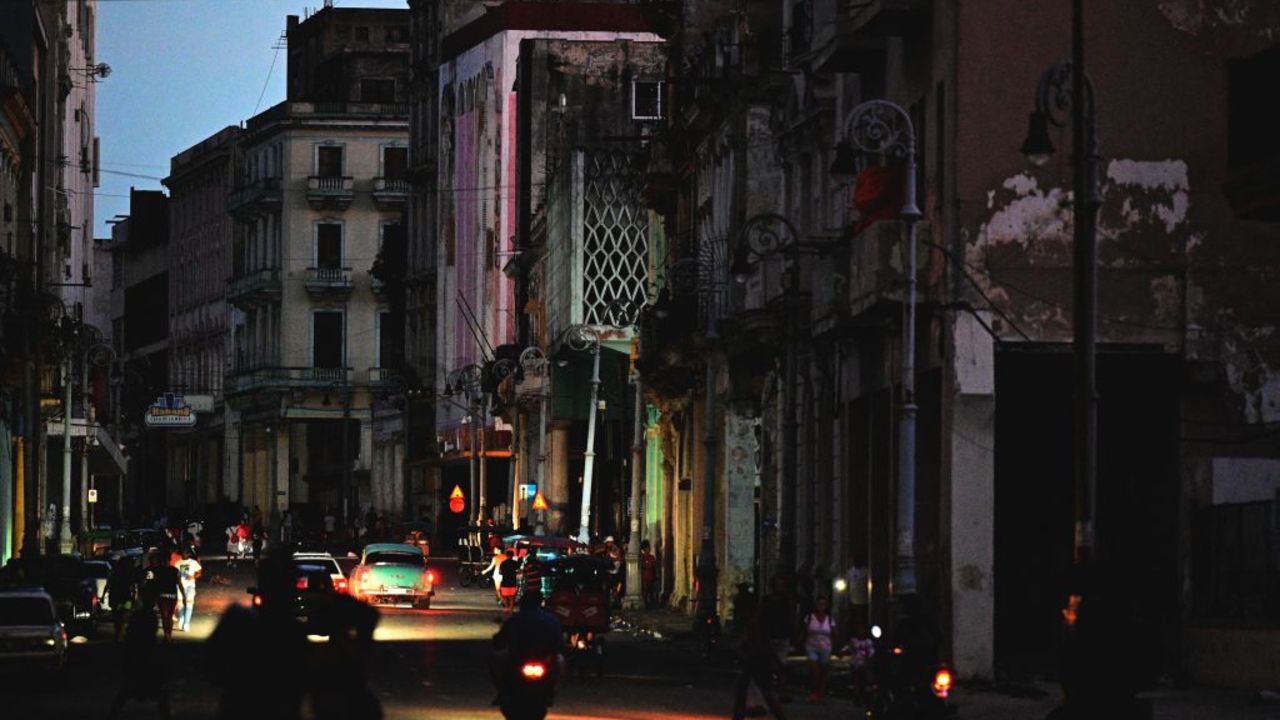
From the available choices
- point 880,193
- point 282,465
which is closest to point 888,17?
point 880,193

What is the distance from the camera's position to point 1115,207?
36250 mm

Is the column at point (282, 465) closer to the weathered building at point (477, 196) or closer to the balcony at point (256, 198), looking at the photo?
the balcony at point (256, 198)

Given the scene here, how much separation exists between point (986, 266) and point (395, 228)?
4001 inches

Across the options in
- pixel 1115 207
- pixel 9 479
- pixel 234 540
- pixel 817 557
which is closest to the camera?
pixel 1115 207

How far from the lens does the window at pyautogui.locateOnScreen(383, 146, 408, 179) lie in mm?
136125

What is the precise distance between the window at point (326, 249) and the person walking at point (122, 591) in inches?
3506

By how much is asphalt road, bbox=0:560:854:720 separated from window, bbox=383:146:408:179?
8485 cm

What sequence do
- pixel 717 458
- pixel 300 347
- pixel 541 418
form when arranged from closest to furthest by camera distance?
pixel 717 458 < pixel 541 418 < pixel 300 347

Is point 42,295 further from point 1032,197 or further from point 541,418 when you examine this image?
point 1032,197

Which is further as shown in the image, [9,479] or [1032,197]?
[9,479]

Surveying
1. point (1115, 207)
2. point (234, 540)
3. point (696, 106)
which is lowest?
point (234, 540)

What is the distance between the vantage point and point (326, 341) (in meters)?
136

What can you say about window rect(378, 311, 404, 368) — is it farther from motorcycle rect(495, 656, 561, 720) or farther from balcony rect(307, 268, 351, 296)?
motorcycle rect(495, 656, 561, 720)

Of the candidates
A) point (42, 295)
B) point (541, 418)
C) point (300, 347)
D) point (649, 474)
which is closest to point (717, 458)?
point (649, 474)
